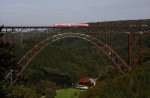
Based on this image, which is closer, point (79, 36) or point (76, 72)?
point (79, 36)

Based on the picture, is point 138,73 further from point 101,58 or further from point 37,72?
point 101,58

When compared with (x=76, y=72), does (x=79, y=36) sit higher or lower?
higher

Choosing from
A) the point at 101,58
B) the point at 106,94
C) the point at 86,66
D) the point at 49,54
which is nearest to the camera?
the point at 106,94

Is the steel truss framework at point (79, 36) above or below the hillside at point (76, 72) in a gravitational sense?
above

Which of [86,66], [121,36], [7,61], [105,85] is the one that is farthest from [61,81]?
[7,61]

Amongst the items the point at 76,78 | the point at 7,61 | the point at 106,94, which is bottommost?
the point at 76,78

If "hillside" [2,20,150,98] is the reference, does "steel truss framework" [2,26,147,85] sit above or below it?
above

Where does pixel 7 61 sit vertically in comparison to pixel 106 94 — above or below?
above

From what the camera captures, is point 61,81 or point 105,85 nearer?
point 105,85

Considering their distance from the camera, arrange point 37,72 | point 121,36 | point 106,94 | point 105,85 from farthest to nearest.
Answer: point 121,36 < point 37,72 < point 105,85 < point 106,94

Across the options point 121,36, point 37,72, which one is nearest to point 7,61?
point 37,72
